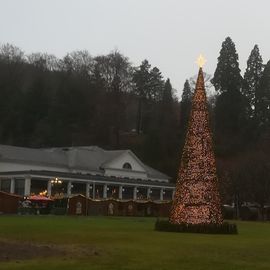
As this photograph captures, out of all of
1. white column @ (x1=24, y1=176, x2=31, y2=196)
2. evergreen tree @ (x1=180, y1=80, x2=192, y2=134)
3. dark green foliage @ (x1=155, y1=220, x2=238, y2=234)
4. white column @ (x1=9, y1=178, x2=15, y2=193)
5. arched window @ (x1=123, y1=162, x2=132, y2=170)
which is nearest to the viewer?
dark green foliage @ (x1=155, y1=220, x2=238, y2=234)

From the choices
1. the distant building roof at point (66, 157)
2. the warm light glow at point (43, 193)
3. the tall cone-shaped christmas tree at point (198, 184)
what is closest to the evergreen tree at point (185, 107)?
the distant building roof at point (66, 157)

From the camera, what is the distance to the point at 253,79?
390 feet

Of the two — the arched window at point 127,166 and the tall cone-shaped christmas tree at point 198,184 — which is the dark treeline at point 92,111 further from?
the tall cone-shaped christmas tree at point 198,184

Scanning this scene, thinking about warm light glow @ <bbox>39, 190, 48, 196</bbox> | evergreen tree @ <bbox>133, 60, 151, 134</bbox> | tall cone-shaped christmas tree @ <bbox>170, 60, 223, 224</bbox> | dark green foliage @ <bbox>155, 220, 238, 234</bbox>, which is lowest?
dark green foliage @ <bbox>155, 220, 238, 234</bbox>

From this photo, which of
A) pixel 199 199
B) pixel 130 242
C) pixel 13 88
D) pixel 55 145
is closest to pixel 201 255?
pixel 130 242

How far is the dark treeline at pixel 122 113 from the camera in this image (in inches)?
4444

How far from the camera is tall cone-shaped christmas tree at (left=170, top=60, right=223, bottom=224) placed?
108 ft

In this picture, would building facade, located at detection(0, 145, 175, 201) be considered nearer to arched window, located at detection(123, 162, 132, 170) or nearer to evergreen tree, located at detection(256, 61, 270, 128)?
arched window, located at detection(123, 162, 132, 170)

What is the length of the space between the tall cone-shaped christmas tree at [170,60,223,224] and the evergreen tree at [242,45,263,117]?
280ft

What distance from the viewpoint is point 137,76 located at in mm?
135000

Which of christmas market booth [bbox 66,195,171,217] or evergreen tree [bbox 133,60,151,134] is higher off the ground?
evergreen tree [bbox 133,60,151,134]

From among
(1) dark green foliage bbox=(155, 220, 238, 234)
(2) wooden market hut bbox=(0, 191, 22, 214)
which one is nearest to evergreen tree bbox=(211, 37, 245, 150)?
(2) wooden market hut bbox=(0, 191, 22, 214)

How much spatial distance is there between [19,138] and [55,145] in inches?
294

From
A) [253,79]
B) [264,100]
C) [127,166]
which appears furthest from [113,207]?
[253,79]
